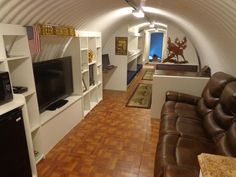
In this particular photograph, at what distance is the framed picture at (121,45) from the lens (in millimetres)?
5512

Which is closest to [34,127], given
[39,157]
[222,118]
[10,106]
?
[39,157]

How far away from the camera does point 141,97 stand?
5160mm

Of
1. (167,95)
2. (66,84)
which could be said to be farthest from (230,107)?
(66,84)

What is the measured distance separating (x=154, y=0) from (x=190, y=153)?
7.42 ft

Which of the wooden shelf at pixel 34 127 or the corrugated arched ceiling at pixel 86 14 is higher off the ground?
the corrugated arched ceiling at pixel 86 14

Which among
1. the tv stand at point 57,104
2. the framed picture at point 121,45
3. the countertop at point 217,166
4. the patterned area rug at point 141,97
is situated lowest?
the patterned area rug at point 141,97

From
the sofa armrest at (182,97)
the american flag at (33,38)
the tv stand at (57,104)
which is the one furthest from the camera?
the sofa armrest at (182,97)

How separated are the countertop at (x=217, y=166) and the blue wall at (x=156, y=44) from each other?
39.5 ft

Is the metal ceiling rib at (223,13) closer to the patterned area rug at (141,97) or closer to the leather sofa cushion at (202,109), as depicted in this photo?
the leather sofa cushion at (202,109)

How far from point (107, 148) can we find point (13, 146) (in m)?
1.37

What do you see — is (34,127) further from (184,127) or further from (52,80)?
(184,127)

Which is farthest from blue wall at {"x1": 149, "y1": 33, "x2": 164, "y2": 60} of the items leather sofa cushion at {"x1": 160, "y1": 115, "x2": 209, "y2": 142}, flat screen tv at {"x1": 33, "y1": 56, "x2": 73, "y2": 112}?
A: leather sofa cushion at {"x1": 160, "y1": 115, "x2": 209, "y2": 142}

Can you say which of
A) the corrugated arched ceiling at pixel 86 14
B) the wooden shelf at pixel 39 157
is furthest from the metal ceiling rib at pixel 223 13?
the wooden shelf at pixel 39 157

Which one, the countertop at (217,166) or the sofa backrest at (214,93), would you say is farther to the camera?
the sofa backrest at (214,93)
